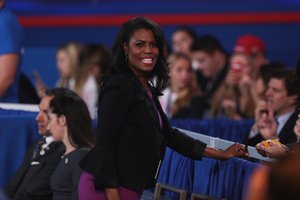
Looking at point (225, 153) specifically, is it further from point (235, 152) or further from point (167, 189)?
point (167, 189)

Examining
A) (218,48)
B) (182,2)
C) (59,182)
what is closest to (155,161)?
(59,182)

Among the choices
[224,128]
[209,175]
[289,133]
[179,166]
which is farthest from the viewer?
[224,128]

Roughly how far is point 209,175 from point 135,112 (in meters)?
0.88

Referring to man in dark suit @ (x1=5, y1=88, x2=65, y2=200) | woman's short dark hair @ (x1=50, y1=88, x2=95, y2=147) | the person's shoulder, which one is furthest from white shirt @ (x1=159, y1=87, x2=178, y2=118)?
the person's shoulder

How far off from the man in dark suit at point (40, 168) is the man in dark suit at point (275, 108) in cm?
147

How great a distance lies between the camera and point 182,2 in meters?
13.0

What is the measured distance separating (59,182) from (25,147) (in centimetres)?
83

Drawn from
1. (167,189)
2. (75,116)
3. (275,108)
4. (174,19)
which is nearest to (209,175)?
(167,189)

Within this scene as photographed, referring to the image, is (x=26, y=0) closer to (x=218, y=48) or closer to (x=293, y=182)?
(x=218, y=48)

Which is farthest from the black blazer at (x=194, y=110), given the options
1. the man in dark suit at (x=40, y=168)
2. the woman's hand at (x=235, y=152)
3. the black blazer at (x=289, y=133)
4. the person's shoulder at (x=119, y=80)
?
the person's shoulder at (x=119, y=80)

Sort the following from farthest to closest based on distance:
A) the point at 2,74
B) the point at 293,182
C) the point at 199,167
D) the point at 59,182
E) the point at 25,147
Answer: the point at 2,74 < the point at 25,147 < the point at 59,182 < the point at 199,167 < the point at 293,182

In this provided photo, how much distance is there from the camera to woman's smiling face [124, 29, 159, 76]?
4465mm

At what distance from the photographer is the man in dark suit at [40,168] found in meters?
5.89

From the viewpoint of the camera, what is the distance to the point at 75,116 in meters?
5.85
